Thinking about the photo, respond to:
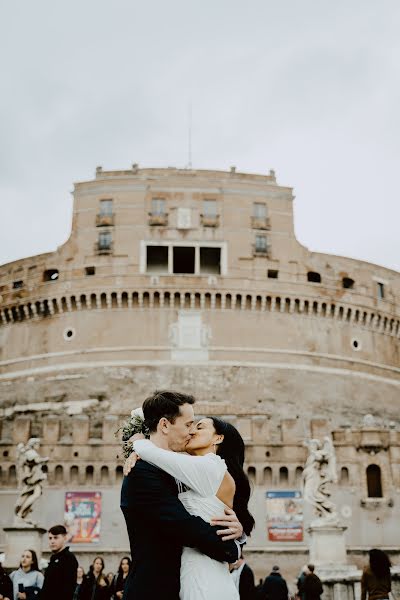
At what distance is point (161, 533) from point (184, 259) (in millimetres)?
35890

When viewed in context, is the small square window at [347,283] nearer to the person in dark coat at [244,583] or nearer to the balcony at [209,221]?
the balcony at [209,221]

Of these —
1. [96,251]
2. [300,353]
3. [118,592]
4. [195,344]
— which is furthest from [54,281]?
[118,592]

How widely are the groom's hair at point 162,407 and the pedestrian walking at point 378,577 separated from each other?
12.6ft

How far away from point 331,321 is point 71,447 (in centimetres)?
1639

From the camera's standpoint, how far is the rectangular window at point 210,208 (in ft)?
128

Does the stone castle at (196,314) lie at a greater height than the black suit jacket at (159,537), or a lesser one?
greater

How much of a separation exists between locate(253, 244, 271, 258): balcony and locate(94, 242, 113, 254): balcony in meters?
7.60

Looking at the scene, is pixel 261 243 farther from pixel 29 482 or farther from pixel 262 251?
pixel 29 482

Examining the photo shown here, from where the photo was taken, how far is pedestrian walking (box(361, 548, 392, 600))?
22.8 feet

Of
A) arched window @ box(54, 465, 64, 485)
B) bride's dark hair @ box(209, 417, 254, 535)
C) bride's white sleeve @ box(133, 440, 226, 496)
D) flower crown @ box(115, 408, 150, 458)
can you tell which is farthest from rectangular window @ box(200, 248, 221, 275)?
bride's white sleeve @ box(133, 440, 226, 496)

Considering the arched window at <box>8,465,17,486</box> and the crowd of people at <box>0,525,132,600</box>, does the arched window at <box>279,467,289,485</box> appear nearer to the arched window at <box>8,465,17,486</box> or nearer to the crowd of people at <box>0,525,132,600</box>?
the arched window at <box>8,465,17,486</box>

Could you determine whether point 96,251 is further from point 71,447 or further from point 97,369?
point 71,447

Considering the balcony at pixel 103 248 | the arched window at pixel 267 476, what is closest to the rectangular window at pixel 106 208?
the balcony at pixel 103 248

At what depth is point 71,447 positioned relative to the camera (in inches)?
1111
